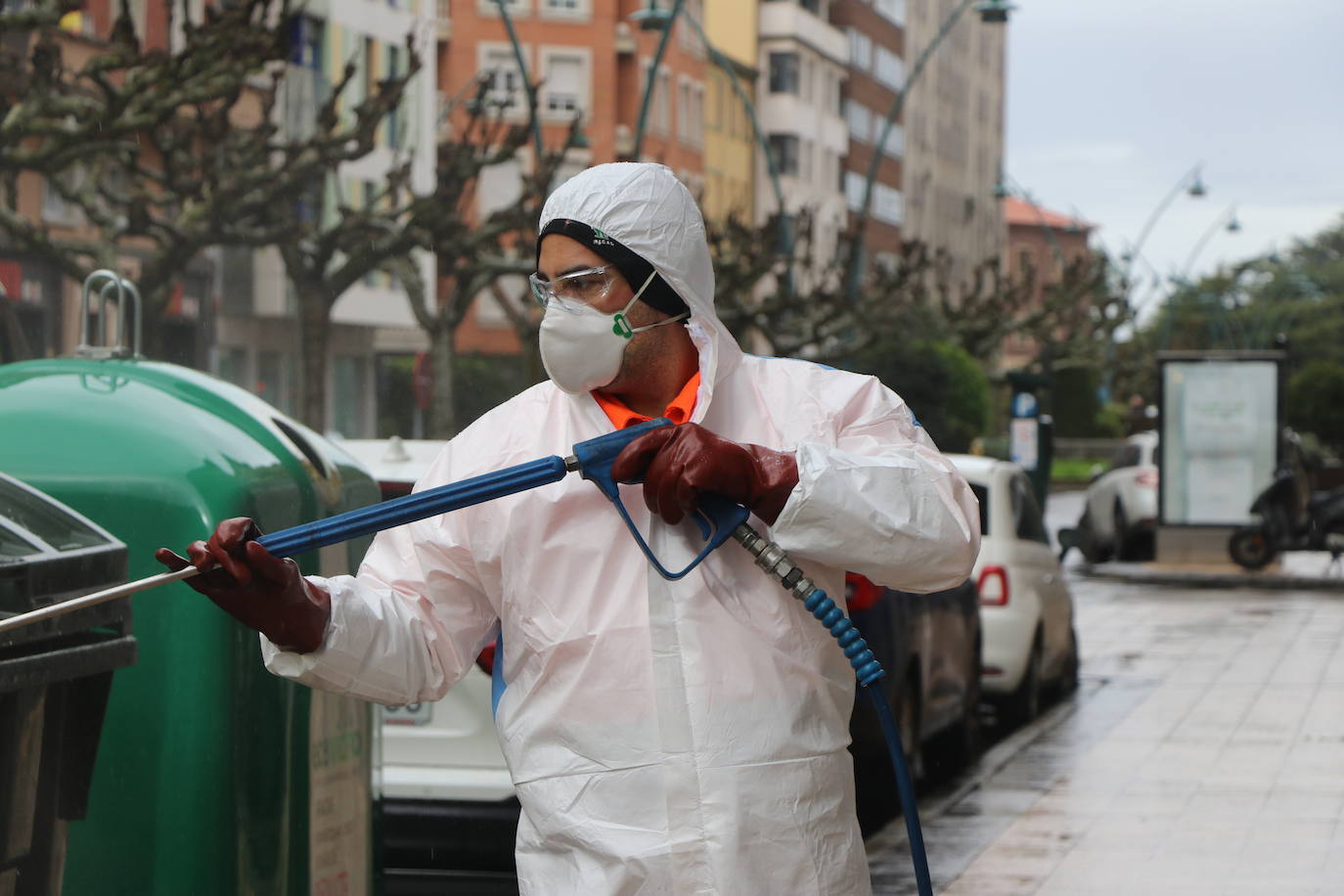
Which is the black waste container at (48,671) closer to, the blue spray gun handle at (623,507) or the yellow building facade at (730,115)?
the blue spray gun handle at (623,507)

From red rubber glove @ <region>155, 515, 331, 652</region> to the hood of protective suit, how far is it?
0.66 meters

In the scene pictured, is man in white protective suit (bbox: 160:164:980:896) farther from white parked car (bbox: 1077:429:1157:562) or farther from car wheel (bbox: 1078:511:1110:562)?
white parked car (bbox: 1077:429:1157:562)

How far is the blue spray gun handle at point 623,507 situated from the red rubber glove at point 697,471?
0.13ft

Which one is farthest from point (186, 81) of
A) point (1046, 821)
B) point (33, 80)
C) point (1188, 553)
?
point (1188, 553)

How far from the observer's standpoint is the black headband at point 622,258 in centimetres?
349

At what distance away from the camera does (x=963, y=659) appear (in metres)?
10.8

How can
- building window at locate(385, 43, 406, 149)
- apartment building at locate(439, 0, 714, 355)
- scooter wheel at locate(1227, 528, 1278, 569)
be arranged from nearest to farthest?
scooter wheel at locate(1227, 528, 1278, 569)
building window at locate(385, 43, 406, 149)
apartment building at locate(439, 0, 714, 355)

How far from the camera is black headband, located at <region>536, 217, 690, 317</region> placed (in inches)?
137

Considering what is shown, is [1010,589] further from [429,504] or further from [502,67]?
[502,67]

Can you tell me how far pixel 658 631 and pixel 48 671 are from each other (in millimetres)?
1033

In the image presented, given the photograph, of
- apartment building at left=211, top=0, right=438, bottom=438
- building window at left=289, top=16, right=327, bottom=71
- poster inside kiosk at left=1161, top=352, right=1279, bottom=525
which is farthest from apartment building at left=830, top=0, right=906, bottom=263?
poster inside kiosk at left=1161, top=352, right=1279, bottom=525

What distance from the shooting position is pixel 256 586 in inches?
121

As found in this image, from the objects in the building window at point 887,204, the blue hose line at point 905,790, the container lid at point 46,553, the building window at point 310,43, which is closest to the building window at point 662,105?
the building window at point 887,204

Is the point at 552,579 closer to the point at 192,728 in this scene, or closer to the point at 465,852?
the point at 192,728
